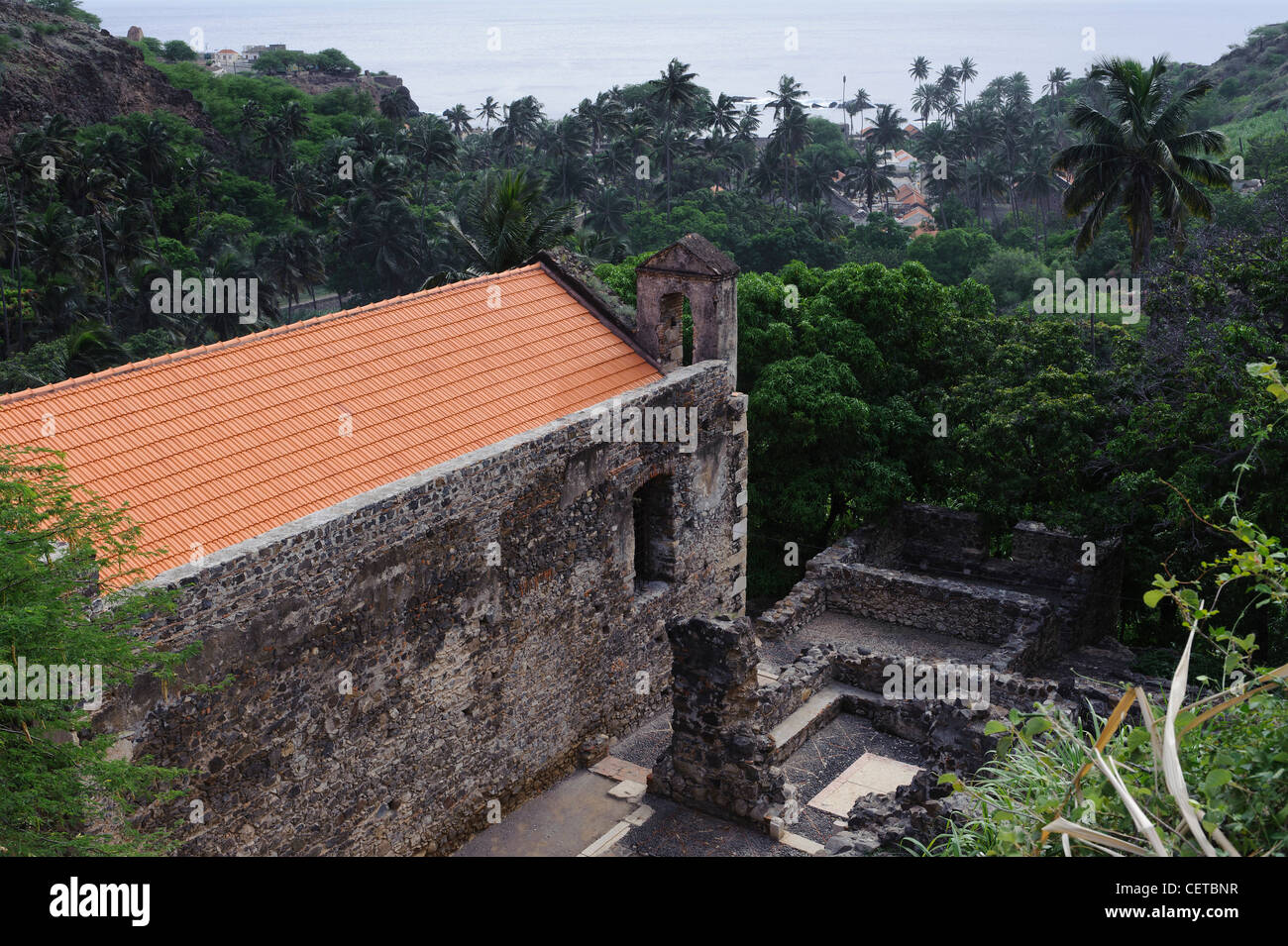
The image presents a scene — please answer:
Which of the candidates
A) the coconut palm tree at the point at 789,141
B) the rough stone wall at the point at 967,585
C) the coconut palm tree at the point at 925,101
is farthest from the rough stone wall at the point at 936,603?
the coconut palm tree at the point at 925,101

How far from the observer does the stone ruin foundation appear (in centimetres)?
1456

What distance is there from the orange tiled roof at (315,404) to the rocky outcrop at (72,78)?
181 feet

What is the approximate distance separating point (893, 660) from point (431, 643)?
27.1 ft

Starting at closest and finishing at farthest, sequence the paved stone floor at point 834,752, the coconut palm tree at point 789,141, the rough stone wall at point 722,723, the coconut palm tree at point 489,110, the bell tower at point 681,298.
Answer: the rough stone wall at point 722,723 < the paved stone floor at point 834,752 < the bell tower at point 681,298 < the coconut palm tree at point 789,141 < the coconut palm tree at point 489,110

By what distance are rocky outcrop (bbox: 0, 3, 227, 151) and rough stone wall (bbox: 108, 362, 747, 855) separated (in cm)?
5763

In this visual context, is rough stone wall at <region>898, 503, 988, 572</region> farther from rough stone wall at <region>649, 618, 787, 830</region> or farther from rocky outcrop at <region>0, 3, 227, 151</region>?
rocky outcrop at <region>0, 3, 227, 151</region>

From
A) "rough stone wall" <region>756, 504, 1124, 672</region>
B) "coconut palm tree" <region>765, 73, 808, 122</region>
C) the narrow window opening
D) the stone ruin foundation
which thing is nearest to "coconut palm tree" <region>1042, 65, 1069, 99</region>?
"coconut palm tree" <region>765, 73, 808, 122</region>

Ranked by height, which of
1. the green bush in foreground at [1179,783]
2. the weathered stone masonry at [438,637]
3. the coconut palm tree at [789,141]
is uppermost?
the coconut palm tree at [789,141]

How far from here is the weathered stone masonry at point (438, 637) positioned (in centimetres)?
1120

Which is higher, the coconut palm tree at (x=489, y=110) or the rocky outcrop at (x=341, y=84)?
the rocky outcrop at (x=341, y=84)

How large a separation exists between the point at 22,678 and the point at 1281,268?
20882 mm

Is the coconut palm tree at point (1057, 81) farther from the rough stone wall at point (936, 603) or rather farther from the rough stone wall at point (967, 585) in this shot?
the rough stone wall at point (936, 603)

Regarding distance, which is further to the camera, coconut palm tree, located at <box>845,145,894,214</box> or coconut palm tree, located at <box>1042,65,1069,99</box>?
coconut palm tree, located at <box>1042,65,1069,99</box>

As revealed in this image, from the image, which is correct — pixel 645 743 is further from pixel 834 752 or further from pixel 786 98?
pixel 786 98
